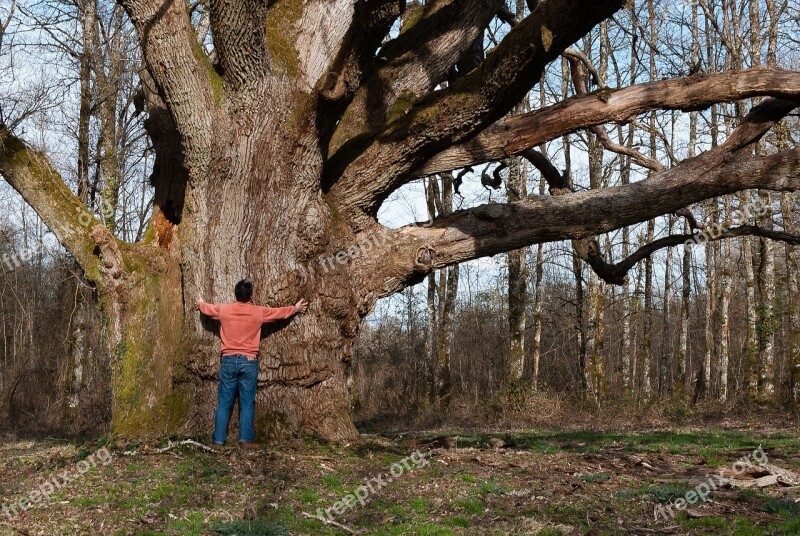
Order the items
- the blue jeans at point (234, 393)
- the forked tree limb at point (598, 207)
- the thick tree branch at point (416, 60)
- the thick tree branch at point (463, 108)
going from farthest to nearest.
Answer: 1. the thick tree branch at point (416, 60)
2. the forked tree limb at point (598, 207)
3. the blue jeans at point (234, 393)
4. the thick tree branch at point (463, 108)

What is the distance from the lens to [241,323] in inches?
329

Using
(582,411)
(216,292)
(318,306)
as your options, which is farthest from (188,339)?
(582,411)

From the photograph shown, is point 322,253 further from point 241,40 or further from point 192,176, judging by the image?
point 241,40

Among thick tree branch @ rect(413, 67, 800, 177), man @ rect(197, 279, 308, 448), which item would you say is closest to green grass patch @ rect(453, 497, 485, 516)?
man @ rect(197, 279, 308, 448)

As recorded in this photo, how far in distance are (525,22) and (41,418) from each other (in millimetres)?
14953

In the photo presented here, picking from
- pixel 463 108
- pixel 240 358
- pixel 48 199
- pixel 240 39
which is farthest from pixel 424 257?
pixel 48 199

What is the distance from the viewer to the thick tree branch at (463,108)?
7.10 m

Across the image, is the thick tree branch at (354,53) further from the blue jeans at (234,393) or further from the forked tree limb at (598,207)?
the blue jeans at (234,393)

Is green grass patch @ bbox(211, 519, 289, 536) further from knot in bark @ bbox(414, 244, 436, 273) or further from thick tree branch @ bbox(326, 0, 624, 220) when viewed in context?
thick tree branch @ bbox(326, 0, 624, 220)

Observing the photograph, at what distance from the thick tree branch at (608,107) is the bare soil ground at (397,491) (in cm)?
366

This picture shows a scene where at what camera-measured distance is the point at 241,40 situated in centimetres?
812

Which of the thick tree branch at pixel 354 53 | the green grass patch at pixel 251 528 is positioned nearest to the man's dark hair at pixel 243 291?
the thick tree branch at pixel 354 53

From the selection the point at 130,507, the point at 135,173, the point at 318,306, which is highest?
the point at 135,173

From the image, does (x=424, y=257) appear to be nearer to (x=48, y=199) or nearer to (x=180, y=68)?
(x=180, y=68)
